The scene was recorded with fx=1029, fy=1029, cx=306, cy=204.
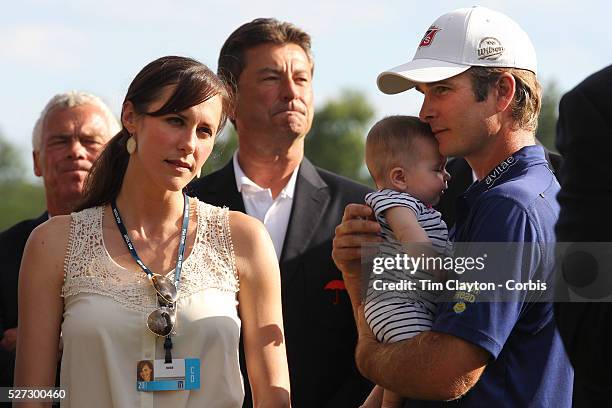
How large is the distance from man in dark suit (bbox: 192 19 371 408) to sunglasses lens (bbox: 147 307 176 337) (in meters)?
1.38

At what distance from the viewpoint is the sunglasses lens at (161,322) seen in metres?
4.00

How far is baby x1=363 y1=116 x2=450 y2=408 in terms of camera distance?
3718 mm

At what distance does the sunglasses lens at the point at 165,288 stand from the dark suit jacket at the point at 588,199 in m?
1.84

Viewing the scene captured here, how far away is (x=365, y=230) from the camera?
395cm

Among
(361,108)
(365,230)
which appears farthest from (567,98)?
(361,108)

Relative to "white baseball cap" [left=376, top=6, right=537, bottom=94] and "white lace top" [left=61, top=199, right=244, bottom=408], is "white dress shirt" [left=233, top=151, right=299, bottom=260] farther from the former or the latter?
"white baseball cap" [left=376, top=6, right=537, bottom=94]

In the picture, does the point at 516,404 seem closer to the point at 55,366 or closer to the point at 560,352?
the point at 560,352

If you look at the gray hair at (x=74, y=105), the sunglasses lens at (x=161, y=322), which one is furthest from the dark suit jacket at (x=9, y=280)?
the sunglasses lens at (x=161, y=322)

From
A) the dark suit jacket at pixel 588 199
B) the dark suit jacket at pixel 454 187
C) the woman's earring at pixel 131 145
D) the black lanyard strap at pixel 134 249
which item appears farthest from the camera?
the dark suit jacket at pixel 454 187

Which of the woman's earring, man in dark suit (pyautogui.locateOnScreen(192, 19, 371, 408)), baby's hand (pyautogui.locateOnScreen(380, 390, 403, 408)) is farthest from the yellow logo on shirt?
man in dark suit (pyautogui.locateOnScreen(192, 19, 371, 408))

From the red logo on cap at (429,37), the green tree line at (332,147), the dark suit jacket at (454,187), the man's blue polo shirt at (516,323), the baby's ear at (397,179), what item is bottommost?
the man's blue polo shirt at (516,323)

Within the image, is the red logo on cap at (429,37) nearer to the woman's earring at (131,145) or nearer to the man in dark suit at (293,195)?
the woman's earring at (131,145)

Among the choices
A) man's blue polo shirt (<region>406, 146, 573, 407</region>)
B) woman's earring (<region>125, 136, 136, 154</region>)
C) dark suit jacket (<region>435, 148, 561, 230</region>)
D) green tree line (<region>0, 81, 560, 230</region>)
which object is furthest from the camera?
green tree line (<region>0, 81, 560, 230</region>)

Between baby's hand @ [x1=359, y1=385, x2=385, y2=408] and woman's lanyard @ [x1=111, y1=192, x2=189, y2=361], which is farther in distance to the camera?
baby's hand @ [x1=359, y1=385, x2=385, y2=408]
